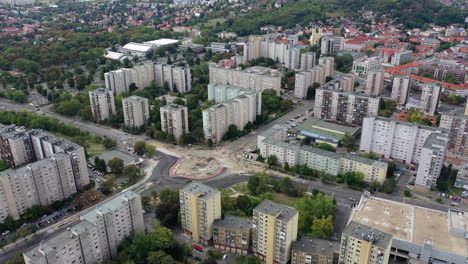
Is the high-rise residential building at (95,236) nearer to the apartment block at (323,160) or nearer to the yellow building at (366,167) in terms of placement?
the apartment block at (323,160)

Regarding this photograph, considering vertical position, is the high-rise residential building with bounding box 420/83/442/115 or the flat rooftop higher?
the high-rise residential building with bounding box 420/83/442/115

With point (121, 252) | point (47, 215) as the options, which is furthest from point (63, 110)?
point (121, 252)

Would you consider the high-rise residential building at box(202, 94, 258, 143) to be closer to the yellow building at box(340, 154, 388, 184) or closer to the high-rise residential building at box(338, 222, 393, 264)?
the yellow building at box(340, 154, 388, 184)

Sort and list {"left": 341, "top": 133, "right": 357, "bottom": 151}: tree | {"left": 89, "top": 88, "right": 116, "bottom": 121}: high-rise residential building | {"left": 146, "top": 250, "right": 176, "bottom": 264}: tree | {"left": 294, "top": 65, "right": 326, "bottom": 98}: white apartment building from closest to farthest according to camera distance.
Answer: {"left": 146, "top": 250, "right": 176, "bottom": 264}: tree < {"left": 341, "top": 133, "right": 357, "bottom": 151}: tree < {"left": 89, "top": 88, "right": 116, "bottom": 121}: high-rise residential building < {"left": 294, "top": 65, "right": 326, "bottom": 98}: white apartment building

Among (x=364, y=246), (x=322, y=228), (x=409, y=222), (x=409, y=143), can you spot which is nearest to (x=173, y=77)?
(x=409, y=143)

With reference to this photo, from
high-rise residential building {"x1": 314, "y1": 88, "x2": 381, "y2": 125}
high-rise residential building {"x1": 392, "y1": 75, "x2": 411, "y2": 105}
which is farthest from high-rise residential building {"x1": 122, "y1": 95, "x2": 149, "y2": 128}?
high-rise residential building {"x1": 392, "y1": 75, "x2": 411, "y2": 105}

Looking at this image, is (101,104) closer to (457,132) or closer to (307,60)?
(307,60)

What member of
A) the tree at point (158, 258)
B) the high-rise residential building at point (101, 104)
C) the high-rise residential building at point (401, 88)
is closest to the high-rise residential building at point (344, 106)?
the high-rise residential building at point (401, 88)
